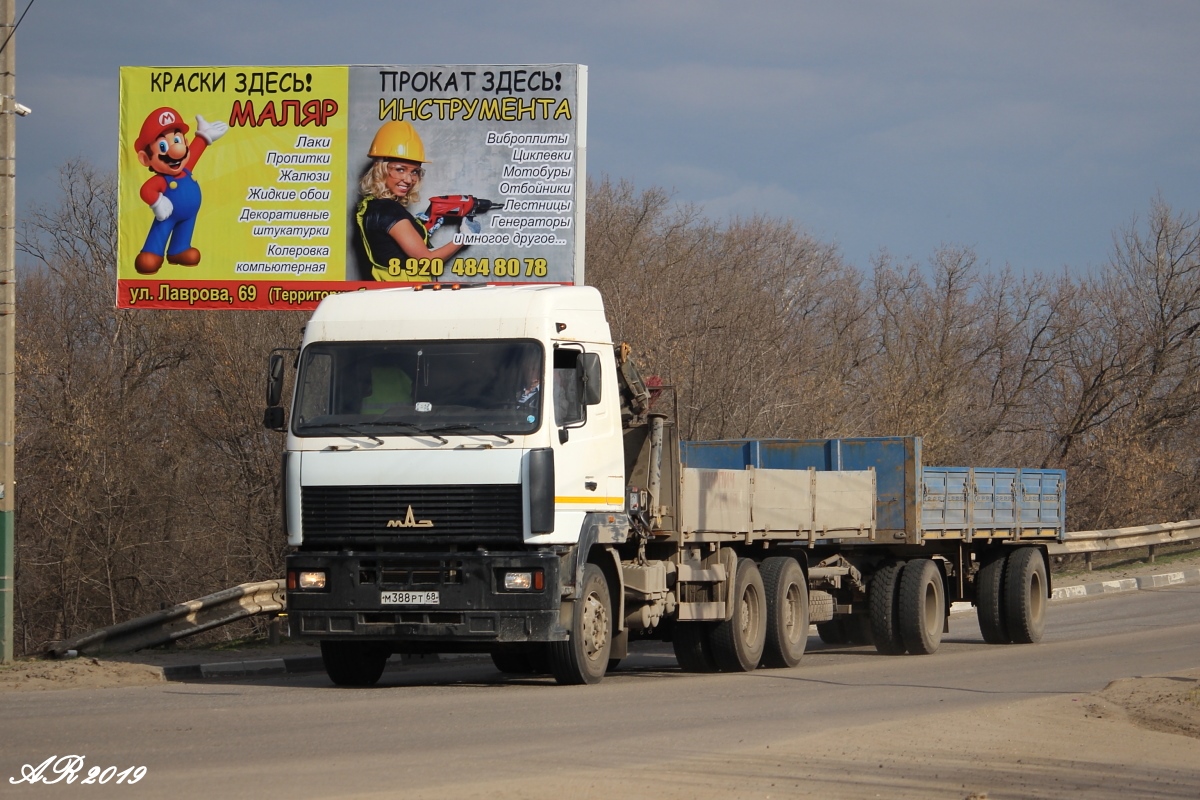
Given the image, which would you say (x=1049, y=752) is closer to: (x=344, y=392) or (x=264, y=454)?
(x=344, y=392)

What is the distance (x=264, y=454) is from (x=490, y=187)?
1217 cm

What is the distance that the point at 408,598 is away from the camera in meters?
11.7

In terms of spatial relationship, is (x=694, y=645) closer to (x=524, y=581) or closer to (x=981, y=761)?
(x=524, y=581)

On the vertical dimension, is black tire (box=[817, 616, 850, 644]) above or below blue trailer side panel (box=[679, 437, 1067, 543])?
below

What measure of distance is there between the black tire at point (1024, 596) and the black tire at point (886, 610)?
2.21 metres

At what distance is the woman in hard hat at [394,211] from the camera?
60.1 feet

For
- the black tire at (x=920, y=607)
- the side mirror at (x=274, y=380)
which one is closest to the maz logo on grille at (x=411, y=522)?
the side mirror at (x=274, y=380)

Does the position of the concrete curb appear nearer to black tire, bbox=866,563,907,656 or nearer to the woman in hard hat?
black tire, bbox=866,563,907,656

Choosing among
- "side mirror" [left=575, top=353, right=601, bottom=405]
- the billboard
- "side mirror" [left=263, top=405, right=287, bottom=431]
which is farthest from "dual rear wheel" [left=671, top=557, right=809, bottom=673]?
the billboard

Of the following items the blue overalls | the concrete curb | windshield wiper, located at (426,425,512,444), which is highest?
the blue overalls

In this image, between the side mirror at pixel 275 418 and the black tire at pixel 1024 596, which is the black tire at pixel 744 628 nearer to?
the side mirror at pixel 275 418

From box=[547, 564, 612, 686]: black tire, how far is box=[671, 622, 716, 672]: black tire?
2.09 meters

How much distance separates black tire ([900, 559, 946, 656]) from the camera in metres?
17.1

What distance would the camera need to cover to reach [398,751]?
27.1ft
